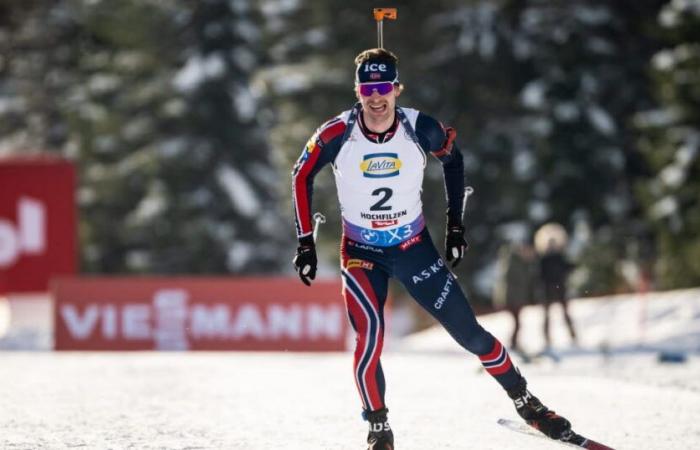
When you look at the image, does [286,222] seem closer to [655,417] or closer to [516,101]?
[516,101]

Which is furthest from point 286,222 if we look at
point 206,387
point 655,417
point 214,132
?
point 655,417

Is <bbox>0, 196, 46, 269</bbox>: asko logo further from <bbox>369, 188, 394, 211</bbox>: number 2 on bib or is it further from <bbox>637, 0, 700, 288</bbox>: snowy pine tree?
<bbox>369, 188, 394, 211</bbox>: number 2 on bib

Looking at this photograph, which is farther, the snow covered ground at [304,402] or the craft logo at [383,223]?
the snow covered ground at [304,402]

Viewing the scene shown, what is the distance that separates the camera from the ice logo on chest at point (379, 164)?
6.38m

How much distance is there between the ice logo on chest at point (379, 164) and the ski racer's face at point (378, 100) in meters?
0.20

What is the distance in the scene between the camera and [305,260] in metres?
6.44

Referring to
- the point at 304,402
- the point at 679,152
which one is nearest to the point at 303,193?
the point at 304,402

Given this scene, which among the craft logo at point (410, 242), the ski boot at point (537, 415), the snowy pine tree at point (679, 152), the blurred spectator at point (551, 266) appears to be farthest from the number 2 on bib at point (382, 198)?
the snowy pine tree at point (679, 152)

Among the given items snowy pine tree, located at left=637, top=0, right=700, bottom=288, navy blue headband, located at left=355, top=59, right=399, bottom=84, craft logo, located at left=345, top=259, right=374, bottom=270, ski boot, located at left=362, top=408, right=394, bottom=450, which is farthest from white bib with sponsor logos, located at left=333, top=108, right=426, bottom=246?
snowy pine tree, located at left=637, top=0, right=700, bottom=288

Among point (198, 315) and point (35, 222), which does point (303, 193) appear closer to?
point (198, 315)

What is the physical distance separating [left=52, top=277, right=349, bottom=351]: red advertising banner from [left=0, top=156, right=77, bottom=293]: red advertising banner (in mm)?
3223

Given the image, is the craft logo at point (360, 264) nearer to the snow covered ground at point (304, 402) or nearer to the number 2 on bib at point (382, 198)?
the number 2 on bib at point (382, 198)

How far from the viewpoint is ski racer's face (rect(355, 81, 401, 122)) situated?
249 inches

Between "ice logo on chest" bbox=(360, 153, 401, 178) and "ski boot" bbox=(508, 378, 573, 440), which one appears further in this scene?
"ski boot" bbox=(508, 378, 573, 440)
